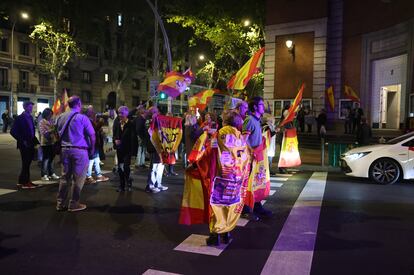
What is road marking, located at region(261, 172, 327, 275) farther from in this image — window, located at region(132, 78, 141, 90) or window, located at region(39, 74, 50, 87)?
window, located at region(132, 78, 141, 90)

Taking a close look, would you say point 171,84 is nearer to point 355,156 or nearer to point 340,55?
point 355,156

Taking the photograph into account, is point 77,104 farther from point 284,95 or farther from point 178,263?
point 284,95

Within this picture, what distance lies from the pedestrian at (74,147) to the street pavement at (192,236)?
14.7 inches

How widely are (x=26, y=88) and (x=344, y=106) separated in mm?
37246

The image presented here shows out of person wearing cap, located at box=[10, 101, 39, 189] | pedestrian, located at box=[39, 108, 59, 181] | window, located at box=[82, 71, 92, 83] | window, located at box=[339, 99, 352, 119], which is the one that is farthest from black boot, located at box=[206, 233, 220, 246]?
window, located at box=[82, 71, 92, 83]

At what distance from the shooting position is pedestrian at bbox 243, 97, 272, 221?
671cm

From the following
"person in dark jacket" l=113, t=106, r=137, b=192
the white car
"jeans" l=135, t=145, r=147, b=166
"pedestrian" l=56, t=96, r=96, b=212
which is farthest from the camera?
"jeans" l=135, t=145, r=147, b=166

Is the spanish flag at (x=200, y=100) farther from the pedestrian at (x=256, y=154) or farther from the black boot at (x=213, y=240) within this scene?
the black boot at (x=213, y=240)

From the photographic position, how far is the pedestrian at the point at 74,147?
23.8 feet

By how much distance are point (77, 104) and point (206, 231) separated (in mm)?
3146

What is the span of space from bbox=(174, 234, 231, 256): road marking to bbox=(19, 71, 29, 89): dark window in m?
47.6

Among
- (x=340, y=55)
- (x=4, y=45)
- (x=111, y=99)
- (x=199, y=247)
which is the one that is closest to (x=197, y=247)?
(x=199, y=247)

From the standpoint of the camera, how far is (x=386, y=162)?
35.3 ft

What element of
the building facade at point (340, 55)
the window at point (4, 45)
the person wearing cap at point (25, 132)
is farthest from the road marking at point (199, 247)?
the window at point (4, 45)
